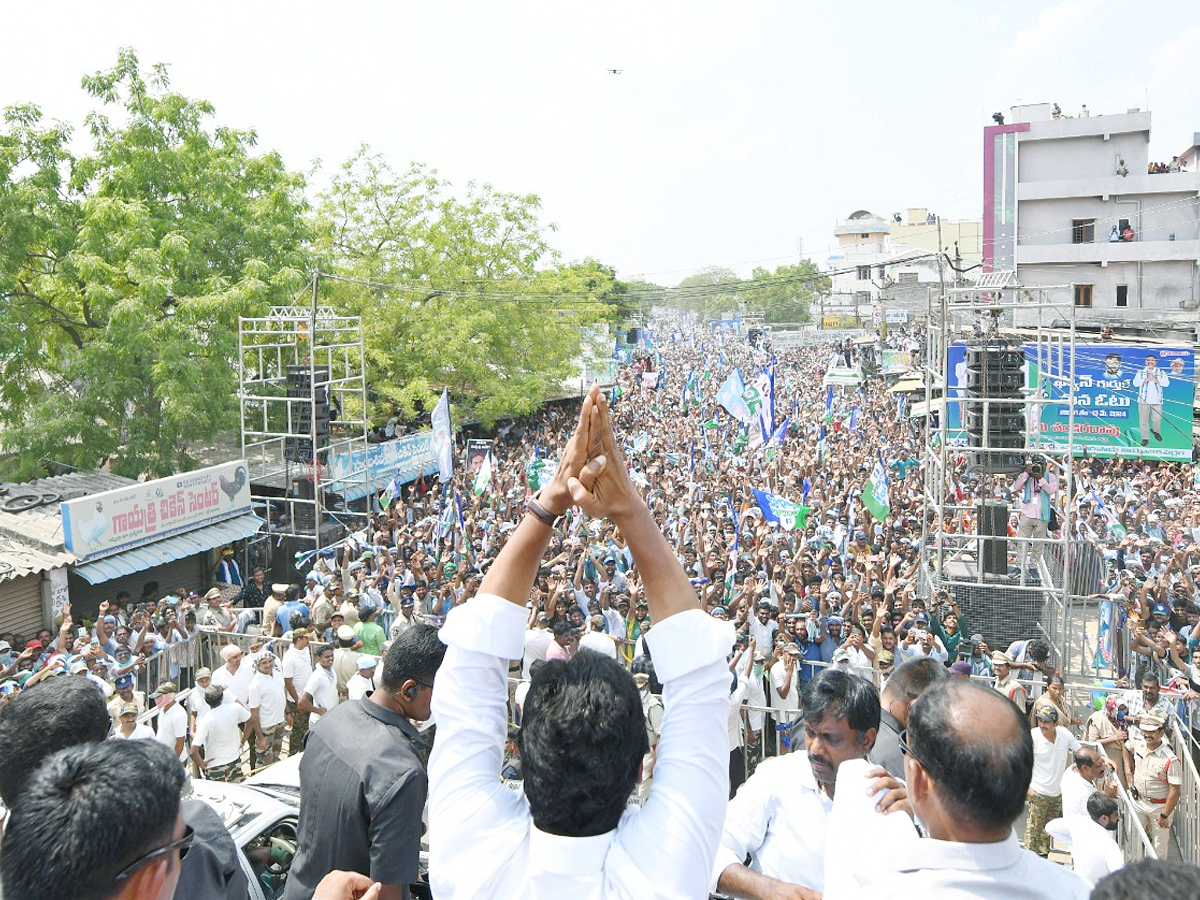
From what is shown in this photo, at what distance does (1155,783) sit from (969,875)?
242 inches

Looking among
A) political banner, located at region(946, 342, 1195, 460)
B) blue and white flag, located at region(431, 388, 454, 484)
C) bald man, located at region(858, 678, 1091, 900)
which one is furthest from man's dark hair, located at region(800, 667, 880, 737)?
political banner, located at region(946, 342, 1195, 460)

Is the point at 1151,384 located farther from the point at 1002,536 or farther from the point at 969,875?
the point at 969,875

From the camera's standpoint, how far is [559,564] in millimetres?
12023

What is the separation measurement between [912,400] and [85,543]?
24747 mm

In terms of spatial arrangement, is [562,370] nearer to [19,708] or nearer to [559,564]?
[559,564]

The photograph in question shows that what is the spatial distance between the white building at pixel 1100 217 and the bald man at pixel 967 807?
35860 mm

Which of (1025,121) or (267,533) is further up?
(1025,121)

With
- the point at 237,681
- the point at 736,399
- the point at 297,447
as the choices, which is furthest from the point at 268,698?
the point at 736,399

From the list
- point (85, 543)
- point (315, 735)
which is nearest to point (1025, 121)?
point (85, 543)

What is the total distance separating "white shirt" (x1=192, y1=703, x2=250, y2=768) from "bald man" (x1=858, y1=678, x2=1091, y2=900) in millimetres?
6545

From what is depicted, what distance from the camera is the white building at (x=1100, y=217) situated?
35312 mm

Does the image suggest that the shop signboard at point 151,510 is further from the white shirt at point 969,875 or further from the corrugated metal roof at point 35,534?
the white shirt at point 969,875

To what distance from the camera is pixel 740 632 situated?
377 inches

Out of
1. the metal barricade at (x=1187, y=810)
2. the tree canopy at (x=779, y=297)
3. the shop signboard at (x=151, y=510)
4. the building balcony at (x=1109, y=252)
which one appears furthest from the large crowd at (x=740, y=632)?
the tree canopy at (x=779, y=297)
